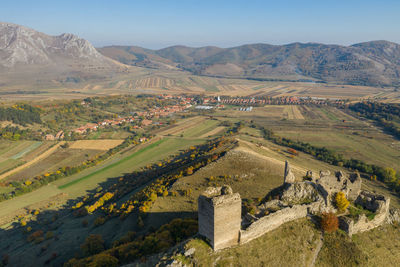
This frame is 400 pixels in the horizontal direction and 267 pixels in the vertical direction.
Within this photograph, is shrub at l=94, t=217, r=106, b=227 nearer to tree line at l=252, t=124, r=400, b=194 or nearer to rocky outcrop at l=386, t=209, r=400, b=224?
rocky outcrop at l=386, t=209, r=400, b=224

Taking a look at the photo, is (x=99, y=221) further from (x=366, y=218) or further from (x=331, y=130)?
(x=331, y=130)

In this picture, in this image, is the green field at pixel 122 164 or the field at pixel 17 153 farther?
the field at pixel 17 153

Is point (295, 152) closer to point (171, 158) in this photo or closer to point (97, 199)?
point (171, 158)

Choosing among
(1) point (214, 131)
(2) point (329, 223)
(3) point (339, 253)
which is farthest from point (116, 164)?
(3) point (339, 253)

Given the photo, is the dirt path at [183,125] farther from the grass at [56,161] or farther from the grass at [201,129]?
the grass at [56,161]

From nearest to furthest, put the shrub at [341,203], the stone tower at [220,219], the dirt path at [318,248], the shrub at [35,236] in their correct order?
1. the stone tower at [220,219]
2. the dirt path at [318,248]
3. the shrub at [341,203]
4. the shrub at [35,236]

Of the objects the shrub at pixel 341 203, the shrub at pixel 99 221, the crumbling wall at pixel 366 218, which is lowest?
the shrub at pixel 99 221

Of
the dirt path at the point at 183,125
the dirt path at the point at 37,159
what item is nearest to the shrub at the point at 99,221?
the dirt path at the point at 37,159
